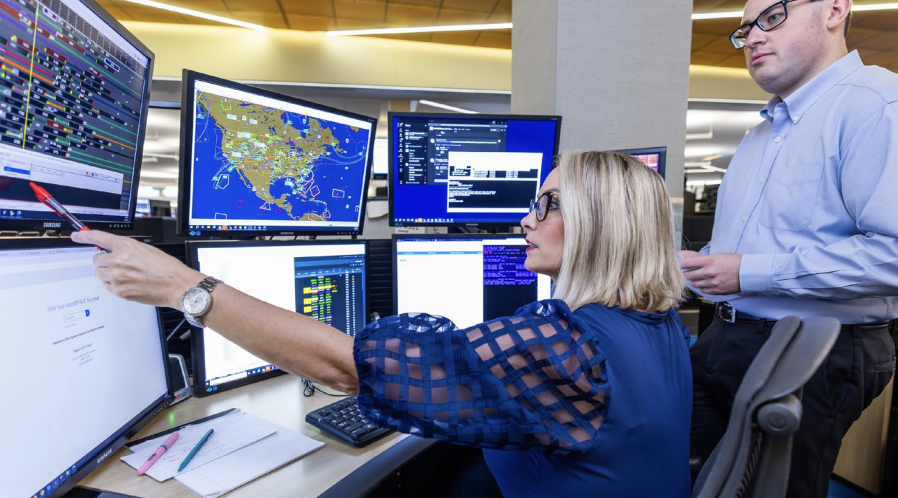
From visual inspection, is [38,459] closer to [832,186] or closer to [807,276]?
[807,276]

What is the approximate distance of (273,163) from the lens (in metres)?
1.22

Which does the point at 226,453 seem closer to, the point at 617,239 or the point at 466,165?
the point at 617,239

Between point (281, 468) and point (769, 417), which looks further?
point (281, 468)

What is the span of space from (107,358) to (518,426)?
2.28ft

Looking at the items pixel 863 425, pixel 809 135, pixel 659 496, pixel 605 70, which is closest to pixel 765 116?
pixel 809 135

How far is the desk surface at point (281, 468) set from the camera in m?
0.74

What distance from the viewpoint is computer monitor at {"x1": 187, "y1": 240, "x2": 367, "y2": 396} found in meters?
1.06

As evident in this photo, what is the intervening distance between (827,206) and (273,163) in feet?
4.53

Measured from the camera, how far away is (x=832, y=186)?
111 centimetres

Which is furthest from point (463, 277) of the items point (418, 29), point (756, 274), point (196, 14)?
point (196, 14)

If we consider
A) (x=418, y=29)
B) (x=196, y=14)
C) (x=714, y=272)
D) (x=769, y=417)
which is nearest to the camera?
(x=769, y=417)

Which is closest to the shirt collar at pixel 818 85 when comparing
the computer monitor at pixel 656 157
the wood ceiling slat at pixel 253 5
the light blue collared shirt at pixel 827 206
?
the light blue collared shirt at pixel 827 206

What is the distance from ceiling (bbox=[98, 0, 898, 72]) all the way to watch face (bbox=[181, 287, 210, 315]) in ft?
15.3

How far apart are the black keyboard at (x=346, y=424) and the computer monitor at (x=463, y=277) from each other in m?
0.45
